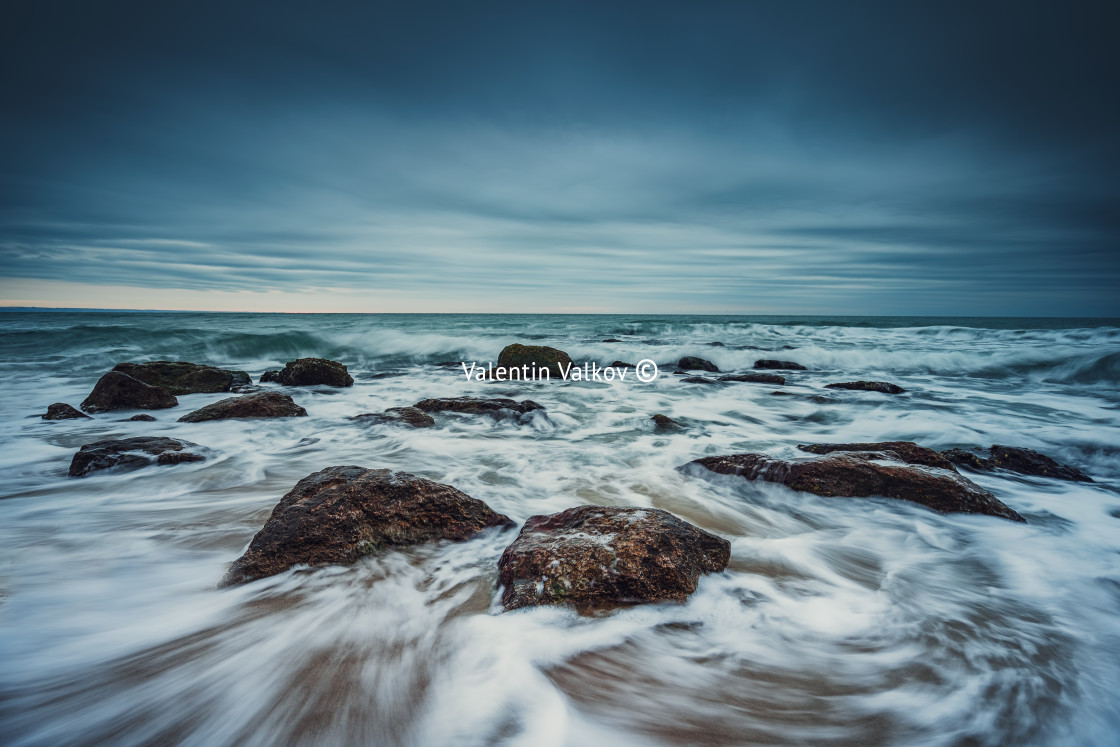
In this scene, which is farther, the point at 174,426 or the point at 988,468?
the point at 174,426

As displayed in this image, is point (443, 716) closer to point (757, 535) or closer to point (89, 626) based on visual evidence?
point (89, 626)

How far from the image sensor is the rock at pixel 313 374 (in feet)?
30.5

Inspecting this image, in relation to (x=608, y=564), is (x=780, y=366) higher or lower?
lower

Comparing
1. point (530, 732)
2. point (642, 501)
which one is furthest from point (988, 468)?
point (530, 732)

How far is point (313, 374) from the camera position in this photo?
9352 mm

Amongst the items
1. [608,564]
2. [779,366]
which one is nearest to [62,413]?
[608,564]

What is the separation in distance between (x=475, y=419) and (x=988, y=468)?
5756 millimetres

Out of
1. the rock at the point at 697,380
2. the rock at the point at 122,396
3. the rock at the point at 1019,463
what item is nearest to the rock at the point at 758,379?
the rock at the point at 697,380

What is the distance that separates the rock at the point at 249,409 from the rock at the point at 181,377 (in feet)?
8.30

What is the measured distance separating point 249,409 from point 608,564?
230 inches

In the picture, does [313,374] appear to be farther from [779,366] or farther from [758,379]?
[779,366]

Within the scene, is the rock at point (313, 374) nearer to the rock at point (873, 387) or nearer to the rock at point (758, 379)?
the rock at point (758, 379)

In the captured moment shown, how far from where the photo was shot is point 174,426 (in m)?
Result: 5.74

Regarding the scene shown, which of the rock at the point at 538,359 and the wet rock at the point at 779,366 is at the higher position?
the rock at the point at 538,359
